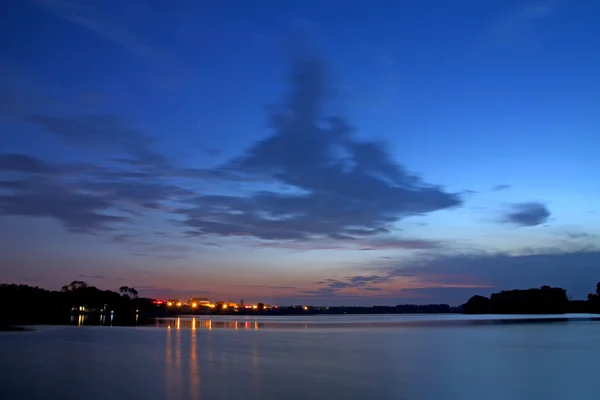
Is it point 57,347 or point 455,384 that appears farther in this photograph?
point 57,347

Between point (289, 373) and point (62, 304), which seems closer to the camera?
point (289, 373)

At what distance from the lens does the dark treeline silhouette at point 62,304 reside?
11033cm

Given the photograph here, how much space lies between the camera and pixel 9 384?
17.2 m

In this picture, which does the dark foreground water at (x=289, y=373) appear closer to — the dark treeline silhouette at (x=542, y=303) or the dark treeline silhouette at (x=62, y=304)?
the dark treeline silhouette at (x=62, y=304)

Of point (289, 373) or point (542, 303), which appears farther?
point (542, 303)

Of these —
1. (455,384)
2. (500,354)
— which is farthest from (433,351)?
(455,384)

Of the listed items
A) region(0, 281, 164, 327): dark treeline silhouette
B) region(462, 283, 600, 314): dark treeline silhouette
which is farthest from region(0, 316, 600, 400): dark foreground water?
region(462, 283, 600, 314): dark treeline silhouette

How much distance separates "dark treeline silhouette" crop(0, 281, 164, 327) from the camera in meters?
110

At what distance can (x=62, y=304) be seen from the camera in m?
146

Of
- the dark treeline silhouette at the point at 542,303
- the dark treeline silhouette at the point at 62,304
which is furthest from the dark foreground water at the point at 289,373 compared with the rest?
the dark treeline silhouette at the point at 542,303

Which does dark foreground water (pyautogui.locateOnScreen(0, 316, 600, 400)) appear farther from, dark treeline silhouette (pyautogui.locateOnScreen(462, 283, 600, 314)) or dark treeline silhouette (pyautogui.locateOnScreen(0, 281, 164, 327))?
dark treeline silhouette (pyautogui.locateOnScreen(462, 283, 600, 314))

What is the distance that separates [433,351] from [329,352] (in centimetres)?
618

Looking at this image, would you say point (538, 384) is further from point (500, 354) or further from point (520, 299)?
point (520, 299)

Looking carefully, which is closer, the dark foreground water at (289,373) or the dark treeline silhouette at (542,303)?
the dark foreground water at (289,373)
